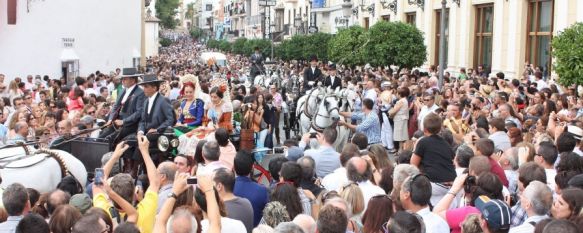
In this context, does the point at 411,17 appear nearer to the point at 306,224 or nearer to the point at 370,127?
the point at 370,127

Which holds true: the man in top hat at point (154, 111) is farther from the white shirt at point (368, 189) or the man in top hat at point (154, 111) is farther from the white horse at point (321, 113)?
the white horse at point (321, 113)

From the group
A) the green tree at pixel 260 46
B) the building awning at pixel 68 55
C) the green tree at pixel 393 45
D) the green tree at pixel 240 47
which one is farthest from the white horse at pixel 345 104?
the green tree at pixel 240 47

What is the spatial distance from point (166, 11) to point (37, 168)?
9414cm

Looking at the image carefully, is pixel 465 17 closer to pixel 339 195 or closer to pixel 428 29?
pixel 428 29

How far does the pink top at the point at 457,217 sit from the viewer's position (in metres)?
6.53

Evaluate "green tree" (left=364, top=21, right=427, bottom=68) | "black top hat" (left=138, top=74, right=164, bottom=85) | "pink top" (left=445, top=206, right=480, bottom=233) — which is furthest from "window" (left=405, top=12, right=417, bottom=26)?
"pink top" (left=445, top=206, right=480, bottom=233)

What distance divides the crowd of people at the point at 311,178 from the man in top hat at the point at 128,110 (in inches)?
0.7

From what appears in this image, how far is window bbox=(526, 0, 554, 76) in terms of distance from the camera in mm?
23703

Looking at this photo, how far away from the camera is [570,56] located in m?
15.2

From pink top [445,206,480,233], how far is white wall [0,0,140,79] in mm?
22150

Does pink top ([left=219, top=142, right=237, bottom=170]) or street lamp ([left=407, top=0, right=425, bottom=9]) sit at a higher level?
street lamp ([left=407, top=0, right=425, bottom=9])

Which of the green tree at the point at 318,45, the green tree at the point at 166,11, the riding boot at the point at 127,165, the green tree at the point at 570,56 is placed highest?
the green tree at the point at 166,11

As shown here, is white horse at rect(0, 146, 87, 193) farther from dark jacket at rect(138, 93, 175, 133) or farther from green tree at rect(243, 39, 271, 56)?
green tree at rect(243, 39, 271, 56)

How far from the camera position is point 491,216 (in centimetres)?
582
